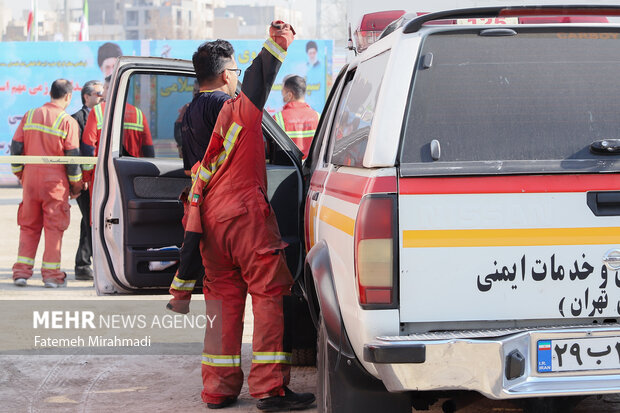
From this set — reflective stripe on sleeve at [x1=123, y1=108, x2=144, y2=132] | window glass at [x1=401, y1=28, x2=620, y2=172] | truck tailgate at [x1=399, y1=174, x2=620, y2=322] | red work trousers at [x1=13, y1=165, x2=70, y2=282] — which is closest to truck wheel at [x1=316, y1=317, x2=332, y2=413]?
truck tailgate at [x1=399, y1=174, x2=620, y2=322]

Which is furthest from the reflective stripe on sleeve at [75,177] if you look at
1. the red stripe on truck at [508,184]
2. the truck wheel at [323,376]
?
the red stripe on truck at [508,184]

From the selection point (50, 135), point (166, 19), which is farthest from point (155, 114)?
point (166, 19)

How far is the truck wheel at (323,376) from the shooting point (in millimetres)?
3748

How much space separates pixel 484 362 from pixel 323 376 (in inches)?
39.5

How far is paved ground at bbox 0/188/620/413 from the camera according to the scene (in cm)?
517

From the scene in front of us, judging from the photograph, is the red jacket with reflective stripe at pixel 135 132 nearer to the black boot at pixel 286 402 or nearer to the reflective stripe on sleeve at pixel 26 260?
the black boot at pixel 286 402

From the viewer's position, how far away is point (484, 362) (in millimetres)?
3160

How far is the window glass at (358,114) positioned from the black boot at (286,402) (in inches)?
54.7

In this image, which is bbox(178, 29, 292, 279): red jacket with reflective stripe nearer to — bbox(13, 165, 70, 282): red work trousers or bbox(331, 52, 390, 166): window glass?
bbox(331, 52, 390, 166): window glass

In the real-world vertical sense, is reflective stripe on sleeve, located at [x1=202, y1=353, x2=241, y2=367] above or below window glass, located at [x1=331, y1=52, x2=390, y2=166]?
below

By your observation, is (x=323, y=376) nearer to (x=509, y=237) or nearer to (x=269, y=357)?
(x=269, y=357)

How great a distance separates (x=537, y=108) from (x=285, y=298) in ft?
6.82

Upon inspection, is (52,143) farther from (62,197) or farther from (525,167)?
(525,167)

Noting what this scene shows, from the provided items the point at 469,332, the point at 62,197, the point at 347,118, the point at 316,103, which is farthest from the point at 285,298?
the point at 316,103
